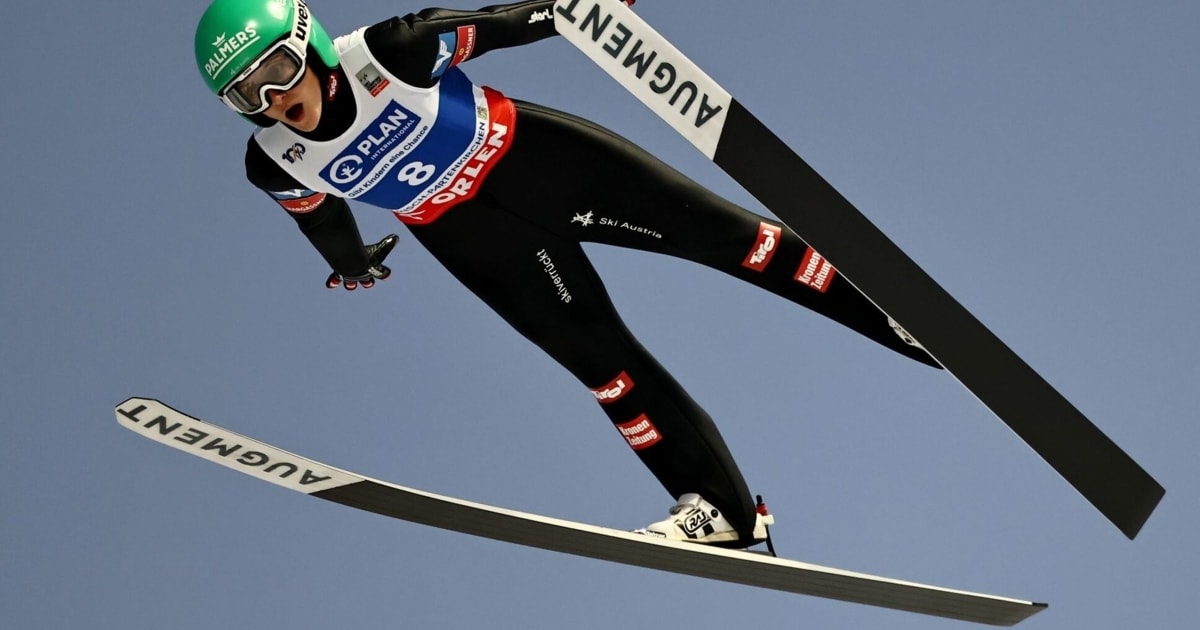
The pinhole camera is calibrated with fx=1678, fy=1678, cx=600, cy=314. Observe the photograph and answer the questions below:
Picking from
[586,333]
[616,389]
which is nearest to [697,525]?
[616,389]

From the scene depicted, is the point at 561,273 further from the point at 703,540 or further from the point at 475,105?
the point at 703,540

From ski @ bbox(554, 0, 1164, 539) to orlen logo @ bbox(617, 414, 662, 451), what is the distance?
3.00ft

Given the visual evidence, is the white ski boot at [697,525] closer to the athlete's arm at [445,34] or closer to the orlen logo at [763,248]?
the orlen logo at [763,248]

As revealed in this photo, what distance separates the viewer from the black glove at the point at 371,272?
12.3 ft

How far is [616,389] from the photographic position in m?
3.66

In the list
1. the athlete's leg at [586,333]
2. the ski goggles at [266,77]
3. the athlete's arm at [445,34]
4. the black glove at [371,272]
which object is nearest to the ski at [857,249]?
the athlete's arm at [445,34]

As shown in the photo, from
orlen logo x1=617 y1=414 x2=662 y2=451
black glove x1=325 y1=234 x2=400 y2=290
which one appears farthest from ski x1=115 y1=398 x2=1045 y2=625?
black glove x1=325 y1=234 x2=400 y2=290

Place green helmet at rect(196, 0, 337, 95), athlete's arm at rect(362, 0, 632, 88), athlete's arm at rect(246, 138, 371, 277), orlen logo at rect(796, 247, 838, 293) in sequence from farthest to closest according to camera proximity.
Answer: orlen logo at rect(796, 247, 838, 293)
athlete's arm at rect(246, 138, 371, 277)
athlete's arm at rect(362, 0, 632, 88)
green helmet at rect(196, 0, 337, 95)

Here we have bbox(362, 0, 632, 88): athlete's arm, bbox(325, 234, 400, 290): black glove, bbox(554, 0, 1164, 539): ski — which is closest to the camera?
bbox(554, 0, 1164, 539): ski

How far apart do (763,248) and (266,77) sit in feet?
3.64

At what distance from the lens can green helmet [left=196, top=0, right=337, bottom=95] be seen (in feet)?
10.2

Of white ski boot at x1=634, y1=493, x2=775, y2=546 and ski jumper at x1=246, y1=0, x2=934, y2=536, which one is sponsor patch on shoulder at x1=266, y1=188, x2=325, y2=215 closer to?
ski jumper at x1=246, y1=0, x2=934, y2=536

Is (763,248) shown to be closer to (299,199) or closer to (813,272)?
(813,272)

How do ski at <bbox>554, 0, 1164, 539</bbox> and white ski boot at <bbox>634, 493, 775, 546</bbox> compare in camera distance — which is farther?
white ski boot at <bbox>634, 493, 775, 546</bbox>
